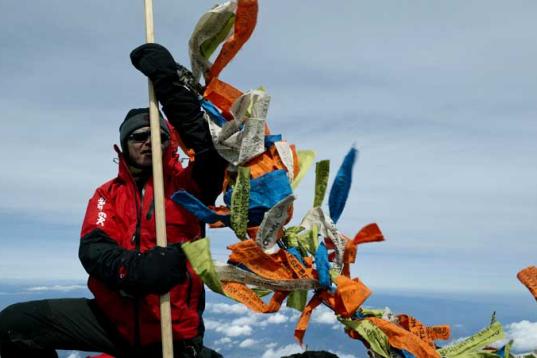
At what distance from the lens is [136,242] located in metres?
4.74

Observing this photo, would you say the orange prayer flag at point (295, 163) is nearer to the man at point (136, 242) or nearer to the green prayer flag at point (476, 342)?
the man at point (136, 242)

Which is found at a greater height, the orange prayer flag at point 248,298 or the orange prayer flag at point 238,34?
the orange prayer flag at point 238,34

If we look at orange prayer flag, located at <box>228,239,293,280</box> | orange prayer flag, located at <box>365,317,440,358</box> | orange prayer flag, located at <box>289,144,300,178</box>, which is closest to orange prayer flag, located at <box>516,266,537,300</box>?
orange prayer flag, located at <box>365,317,440,358</box>

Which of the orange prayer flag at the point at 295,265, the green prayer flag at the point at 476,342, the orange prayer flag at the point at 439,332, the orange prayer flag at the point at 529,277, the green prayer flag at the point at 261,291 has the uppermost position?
the orange prayer flag at the point at 295,265

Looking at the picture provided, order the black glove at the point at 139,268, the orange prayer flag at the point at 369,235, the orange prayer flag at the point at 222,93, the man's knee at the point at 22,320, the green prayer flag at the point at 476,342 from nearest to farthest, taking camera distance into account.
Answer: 1. the orange prayer flag at the point at 369,235
2. the black glove at the point at 139,268
3. the green prayer flag at the point at 476,342
4. the orange prayer flag at the point at 222,93
5. the man's knee at the point at 22,320

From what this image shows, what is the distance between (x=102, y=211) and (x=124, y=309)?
706 millimetres

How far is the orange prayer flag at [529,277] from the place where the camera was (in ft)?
14.4

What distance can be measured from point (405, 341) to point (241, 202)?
1364 millimetres

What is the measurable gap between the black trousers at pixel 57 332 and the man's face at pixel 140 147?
111cm

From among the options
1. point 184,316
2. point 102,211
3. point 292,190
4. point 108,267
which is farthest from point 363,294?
point 102,211

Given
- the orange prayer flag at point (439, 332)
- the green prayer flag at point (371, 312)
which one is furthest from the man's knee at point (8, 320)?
the orange prayer flag at point (439, 332)

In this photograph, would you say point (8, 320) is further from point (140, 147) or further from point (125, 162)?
point (140, 147)

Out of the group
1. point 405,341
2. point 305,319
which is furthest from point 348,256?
point 405,341

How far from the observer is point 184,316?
4773mm
